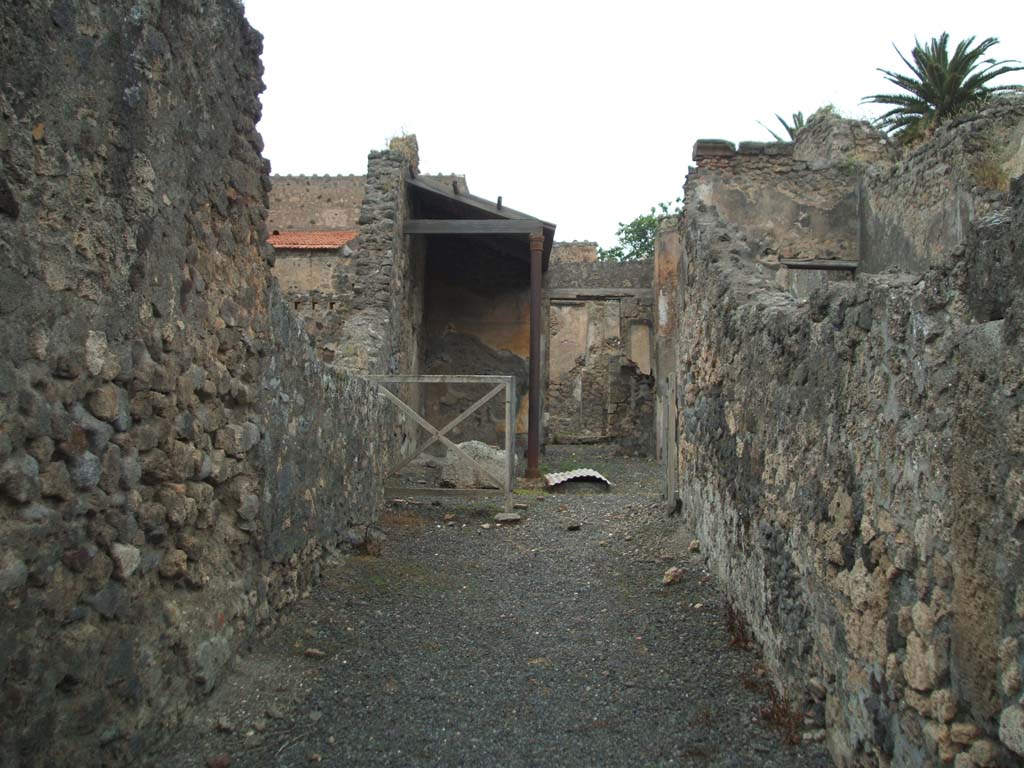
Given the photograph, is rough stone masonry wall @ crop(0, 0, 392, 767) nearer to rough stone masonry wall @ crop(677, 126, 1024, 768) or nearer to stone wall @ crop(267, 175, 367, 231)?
rough stone masonry wall @ crop(677, 126, 1024, 768)

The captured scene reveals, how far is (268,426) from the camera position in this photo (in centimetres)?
406

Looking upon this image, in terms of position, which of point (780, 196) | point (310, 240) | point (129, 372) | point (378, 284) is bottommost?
point (129, 372)

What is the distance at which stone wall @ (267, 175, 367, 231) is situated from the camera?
25.8m

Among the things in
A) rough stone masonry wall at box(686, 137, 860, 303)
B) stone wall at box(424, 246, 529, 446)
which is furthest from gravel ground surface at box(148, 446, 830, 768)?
stone wall at box(424, 246, 529, 446)

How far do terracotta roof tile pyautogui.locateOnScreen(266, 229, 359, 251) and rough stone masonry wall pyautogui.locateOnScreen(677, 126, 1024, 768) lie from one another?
14079 millimetres

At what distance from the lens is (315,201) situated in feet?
84.9

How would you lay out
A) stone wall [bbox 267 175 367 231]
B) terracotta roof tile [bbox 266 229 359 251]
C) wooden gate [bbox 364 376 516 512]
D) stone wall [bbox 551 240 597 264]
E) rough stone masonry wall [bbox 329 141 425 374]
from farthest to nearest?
stone wall [bbox 267 175 367 231], stone wall [bbox 551 240 597 264], terracotta roof tile [bbox 266 229 359 251], rough stone masonry wall [bbox 329 141 425 374], wooden gate [bbox 364 376 516 512]

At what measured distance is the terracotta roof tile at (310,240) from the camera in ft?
57.1

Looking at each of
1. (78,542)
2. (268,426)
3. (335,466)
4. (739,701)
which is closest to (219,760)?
(78,542)

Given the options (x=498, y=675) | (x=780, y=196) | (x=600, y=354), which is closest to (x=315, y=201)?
(x=600, y=354)

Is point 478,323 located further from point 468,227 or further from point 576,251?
point 576,251

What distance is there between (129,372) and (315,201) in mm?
24339

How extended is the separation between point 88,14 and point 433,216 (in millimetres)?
10404

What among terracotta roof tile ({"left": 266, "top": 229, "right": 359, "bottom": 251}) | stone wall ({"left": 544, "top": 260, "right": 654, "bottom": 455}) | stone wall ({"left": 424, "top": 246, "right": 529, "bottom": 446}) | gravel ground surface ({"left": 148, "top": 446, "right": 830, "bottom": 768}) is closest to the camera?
gravel ground surface ({"left": 148, "top": 446, "right": 830, "bottom": 768})
